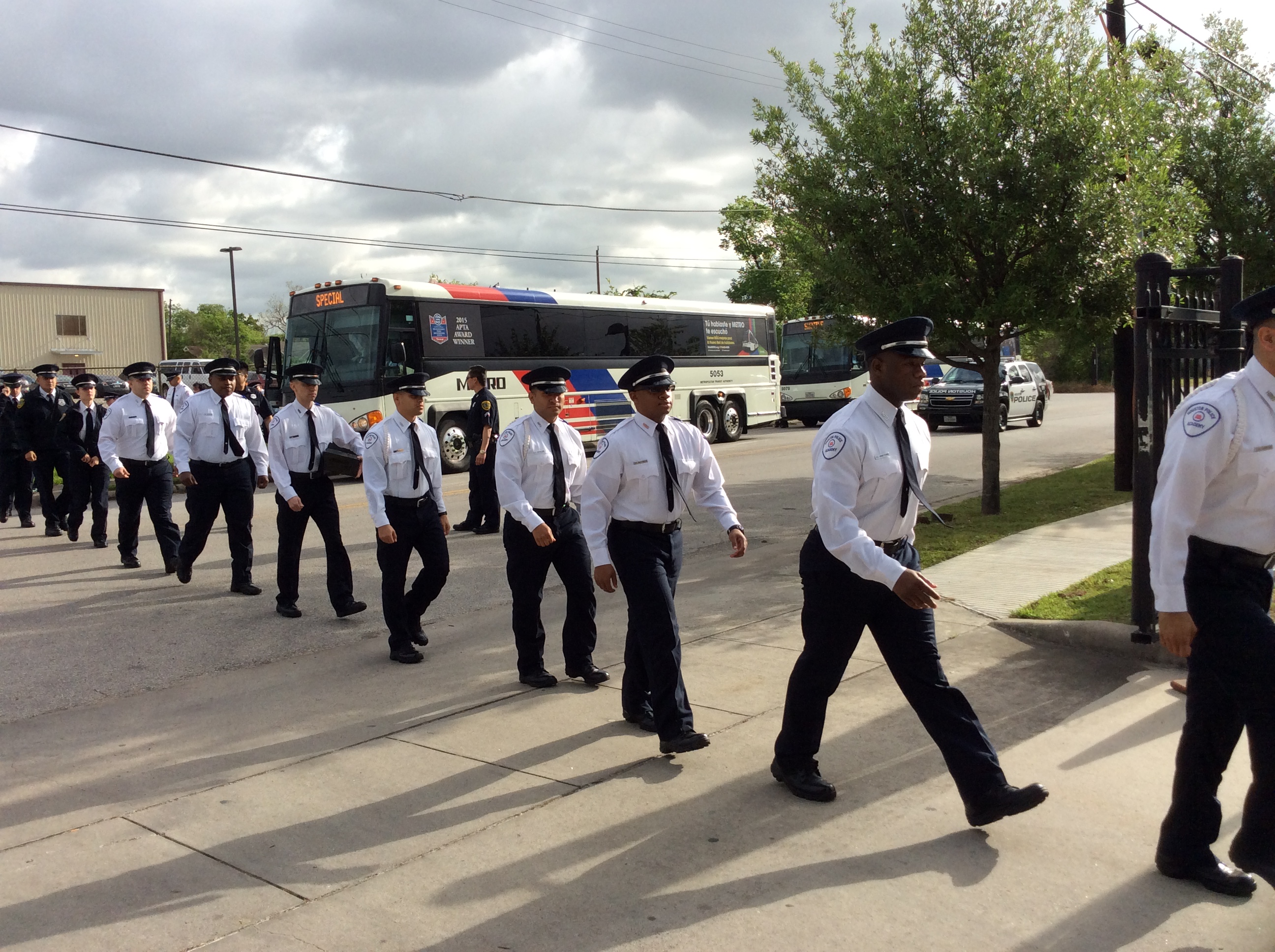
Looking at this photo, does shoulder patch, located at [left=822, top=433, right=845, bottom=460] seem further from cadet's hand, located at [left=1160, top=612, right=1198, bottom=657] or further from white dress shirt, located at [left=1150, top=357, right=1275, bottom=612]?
cadet's hand, located at [left=1160, top=612, right=1198, bottom=657]

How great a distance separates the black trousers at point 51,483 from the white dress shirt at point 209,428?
457 centimetres

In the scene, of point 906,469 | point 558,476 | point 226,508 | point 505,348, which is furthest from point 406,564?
point 505,348

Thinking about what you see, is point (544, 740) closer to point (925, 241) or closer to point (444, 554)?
point (444, 554)

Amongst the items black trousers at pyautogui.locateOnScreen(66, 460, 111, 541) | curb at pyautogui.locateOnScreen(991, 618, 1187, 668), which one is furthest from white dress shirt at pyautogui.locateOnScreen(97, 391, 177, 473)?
curb at pyautogui.locateOnScreen(991, 618, 1187, 668)

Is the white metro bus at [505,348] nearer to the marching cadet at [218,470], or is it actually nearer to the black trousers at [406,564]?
the marching cadet at [218,470]

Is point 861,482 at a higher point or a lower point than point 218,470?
higher

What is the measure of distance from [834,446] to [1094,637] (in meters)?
3.52

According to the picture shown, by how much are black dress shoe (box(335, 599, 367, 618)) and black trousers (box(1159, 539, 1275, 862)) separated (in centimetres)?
612

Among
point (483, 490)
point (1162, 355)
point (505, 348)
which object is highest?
point (505, 348)

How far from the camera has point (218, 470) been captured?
376 inches

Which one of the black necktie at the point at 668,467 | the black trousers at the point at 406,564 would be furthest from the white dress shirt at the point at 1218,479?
the black trousers at the point at 406,564

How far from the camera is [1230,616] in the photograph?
11.3 ft

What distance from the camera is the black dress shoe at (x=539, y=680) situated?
6438 mm

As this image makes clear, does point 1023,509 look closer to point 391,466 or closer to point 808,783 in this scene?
point 391,466
